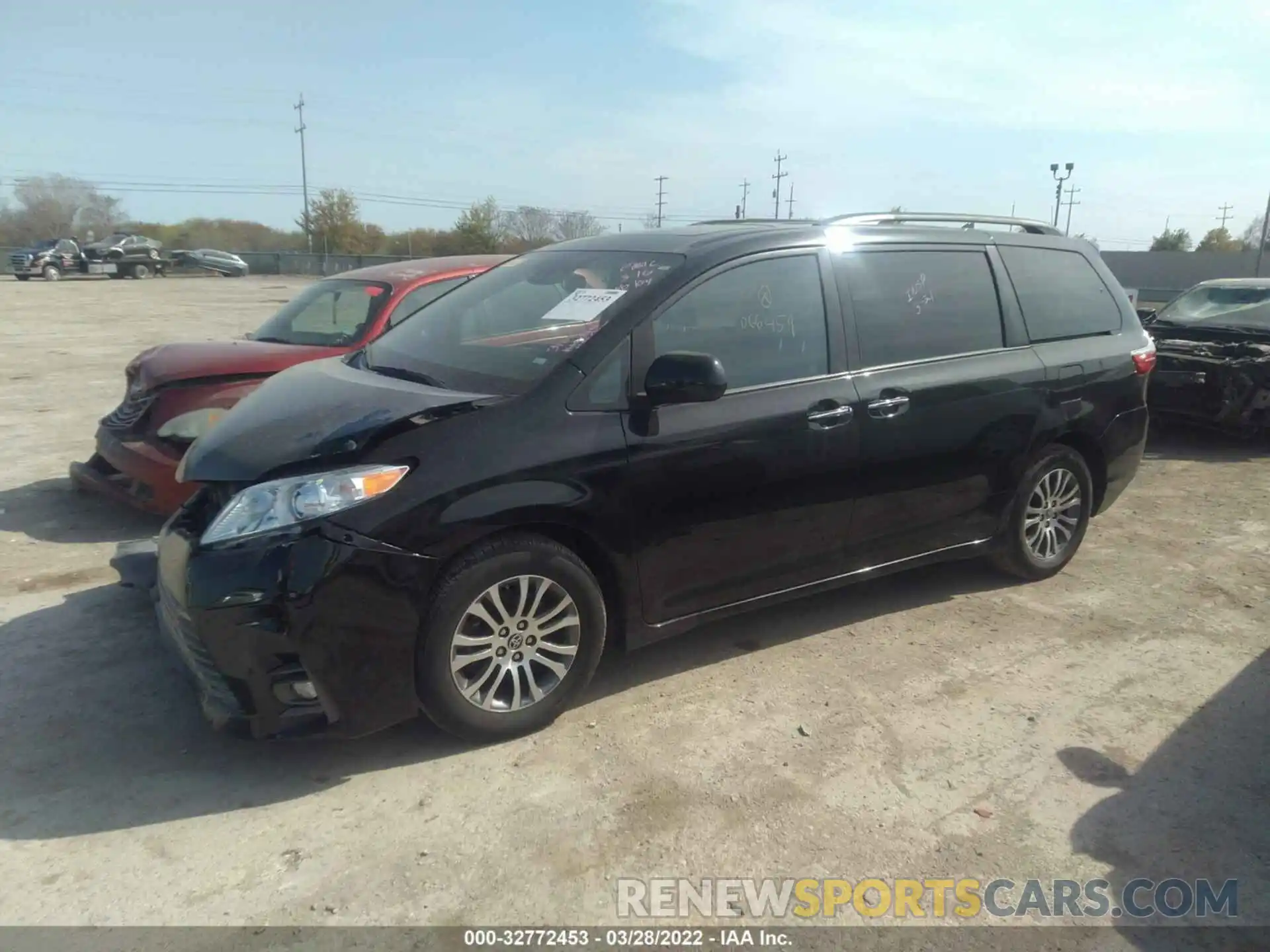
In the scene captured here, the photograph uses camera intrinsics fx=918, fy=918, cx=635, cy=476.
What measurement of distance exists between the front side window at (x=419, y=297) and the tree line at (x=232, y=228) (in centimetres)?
6083

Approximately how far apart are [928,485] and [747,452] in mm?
1150

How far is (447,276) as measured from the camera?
20.7 ft

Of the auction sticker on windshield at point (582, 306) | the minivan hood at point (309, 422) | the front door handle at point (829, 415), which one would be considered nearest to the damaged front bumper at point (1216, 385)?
the front door handle at point (829, 415)

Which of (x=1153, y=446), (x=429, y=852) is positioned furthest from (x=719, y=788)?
(x=1153, y=446)

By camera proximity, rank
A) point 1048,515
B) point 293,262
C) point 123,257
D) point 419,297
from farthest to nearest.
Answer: point 293,262, point 123,257, point 419,297, point 1048,515

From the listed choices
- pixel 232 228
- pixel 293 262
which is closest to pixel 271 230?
A: pixel 232 228

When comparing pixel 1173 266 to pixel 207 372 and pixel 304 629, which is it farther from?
pixel 304 629

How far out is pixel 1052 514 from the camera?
502 cm

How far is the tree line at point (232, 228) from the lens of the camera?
6681cm

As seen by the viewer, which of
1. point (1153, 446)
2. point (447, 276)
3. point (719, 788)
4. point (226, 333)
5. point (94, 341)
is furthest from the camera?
point (226, 333)

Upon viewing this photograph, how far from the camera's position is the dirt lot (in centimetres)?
270

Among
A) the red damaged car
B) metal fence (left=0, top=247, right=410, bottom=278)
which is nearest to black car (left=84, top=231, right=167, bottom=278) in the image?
metal fence (left=0, top=247, right=410, bottom=278)

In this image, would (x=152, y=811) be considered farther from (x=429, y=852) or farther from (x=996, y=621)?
(x=996, y=621)

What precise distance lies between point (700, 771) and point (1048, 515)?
2.80 metres
